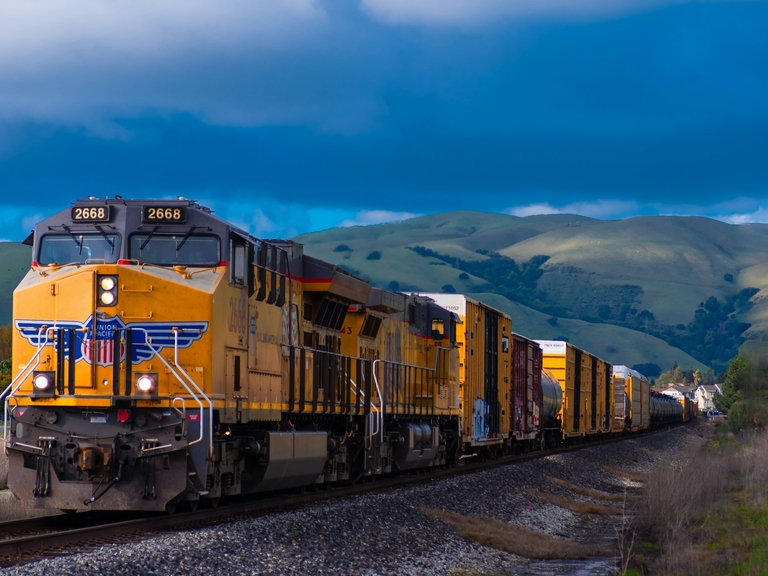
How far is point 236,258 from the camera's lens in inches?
562

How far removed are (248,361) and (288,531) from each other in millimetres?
2754

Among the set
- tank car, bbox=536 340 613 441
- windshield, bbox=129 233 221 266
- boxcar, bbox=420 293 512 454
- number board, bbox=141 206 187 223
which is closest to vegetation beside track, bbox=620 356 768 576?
boxcar, bbox=420 293 512 454

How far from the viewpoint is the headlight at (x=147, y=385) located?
1305 cm

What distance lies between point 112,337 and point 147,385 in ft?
2.56

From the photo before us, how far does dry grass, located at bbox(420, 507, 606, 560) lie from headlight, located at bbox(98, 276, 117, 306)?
248 inches

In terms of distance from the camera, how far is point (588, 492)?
84.1ft

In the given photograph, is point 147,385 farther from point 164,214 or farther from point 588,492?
point 588,492

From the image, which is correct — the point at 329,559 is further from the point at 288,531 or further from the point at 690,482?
the point at 690,482

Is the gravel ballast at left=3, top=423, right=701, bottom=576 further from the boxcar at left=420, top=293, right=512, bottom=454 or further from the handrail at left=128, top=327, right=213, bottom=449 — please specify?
the boxcar at left=420, top=293, right=512, bottom=454

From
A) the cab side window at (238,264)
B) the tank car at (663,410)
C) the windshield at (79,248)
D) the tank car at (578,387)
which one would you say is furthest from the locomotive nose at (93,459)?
the tank car at (663,410)

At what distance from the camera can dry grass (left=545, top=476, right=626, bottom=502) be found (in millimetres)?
25188

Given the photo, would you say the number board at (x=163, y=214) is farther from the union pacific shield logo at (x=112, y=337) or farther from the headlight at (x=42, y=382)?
the headlight at (x=42, y=382)

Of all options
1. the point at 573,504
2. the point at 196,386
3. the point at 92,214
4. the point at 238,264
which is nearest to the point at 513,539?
the point at 196,386

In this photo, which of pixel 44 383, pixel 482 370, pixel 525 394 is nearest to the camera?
pixel 44 383
